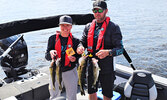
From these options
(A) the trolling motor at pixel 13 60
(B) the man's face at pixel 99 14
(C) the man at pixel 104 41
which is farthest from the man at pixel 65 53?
(A) the trolling motor at pixel 13 60

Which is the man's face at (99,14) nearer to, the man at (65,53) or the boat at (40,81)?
the man at (65,53)

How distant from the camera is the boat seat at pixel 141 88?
2.88 m

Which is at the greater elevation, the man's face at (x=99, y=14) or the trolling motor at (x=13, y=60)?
the man's face at (x=99, y=14)

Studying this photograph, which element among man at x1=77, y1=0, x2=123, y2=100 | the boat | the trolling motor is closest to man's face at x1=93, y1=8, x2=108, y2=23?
man at x1=77, y1=0, x2=123, y2=100

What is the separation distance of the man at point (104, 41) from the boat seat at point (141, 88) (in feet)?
1.42

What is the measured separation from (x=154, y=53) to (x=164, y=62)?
1651 mm

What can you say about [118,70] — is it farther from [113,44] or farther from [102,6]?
[102,6]

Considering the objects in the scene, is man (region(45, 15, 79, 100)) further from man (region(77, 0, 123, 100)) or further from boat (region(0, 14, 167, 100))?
boat (region(0, 14, 167, 100))

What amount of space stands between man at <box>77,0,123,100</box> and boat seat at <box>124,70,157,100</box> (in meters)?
0.43

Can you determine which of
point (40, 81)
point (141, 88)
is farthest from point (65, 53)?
point (141, 88)

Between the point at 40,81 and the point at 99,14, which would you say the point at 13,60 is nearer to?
the point at 40,81

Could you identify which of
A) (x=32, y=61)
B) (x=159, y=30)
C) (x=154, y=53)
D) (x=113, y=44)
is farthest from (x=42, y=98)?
→ (x=159, y=30)

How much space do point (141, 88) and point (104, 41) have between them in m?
1.05

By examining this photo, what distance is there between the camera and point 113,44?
313 cm
